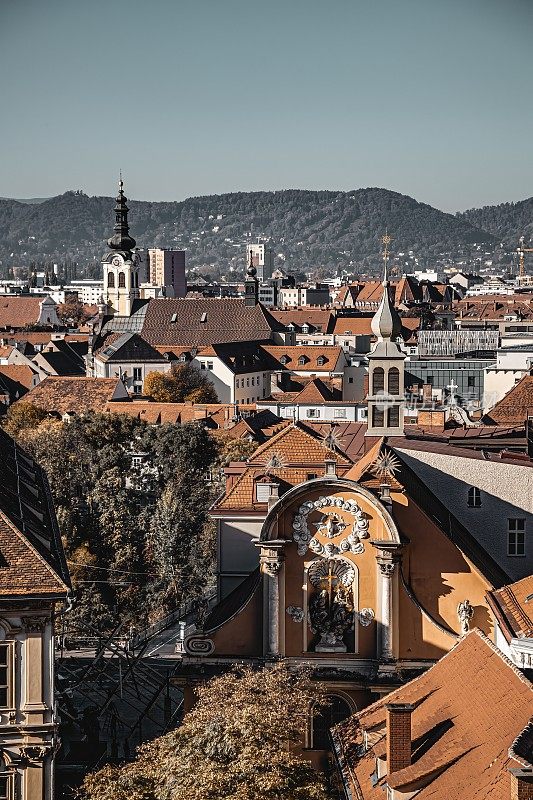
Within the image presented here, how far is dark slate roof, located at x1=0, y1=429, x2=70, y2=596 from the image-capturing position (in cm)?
2677

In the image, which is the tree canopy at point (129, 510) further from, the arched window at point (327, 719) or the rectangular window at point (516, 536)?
the arched window at point (327, 719)

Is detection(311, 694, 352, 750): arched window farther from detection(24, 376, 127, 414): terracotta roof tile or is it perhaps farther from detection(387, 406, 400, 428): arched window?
detection(24, 376, 127, 414): terracotta roof tile

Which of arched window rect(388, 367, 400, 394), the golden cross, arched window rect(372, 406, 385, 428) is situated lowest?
the golden cross

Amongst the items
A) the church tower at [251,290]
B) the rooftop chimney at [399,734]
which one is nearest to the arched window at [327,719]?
the rooftop chimney at [399,734]

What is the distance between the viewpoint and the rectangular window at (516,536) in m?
35.7

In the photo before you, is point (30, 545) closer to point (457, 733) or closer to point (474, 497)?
point (457, 733)

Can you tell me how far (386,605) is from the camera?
31.8m

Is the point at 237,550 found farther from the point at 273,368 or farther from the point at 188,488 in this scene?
the point at 273,368

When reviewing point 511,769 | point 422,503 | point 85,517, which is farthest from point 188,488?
point 511,769

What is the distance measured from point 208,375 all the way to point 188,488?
64.5 meters

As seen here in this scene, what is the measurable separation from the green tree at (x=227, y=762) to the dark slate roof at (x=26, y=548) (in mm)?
3401

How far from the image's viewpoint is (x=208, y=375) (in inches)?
5177

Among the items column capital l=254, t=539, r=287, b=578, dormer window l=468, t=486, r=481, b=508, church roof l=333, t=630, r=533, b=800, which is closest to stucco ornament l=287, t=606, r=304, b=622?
column capital l=254, t=539, r=287, b=578

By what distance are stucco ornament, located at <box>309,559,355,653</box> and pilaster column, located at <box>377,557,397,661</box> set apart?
2.12 feet
